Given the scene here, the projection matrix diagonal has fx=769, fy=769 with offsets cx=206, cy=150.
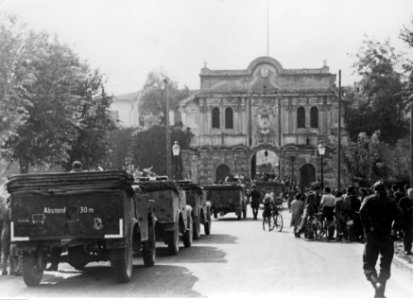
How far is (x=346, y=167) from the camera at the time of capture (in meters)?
44.5

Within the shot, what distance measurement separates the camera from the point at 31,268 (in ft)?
41.7

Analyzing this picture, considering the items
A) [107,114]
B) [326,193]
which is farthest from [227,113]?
[326,193]

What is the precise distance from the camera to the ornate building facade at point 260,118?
219ft

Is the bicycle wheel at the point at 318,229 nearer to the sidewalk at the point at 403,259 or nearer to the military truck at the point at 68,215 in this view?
the sidewalk at the point at 403,259

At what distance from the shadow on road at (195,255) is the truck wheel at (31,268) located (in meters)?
4.59

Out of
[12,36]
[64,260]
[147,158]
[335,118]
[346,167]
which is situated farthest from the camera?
[147,158]

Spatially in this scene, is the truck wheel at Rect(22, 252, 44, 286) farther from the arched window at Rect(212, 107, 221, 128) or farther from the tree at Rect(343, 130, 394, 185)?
the arched window at Rect(212, 107, 221, 128)

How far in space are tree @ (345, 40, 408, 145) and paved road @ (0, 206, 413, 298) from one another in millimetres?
34786

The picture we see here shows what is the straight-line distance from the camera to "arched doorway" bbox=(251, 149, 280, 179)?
218 feet

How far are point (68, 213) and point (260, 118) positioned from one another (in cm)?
5577

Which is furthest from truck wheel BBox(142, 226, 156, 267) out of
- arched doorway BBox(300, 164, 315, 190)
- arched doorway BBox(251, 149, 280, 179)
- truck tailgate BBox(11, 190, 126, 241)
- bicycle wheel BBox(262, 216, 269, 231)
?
arched doorway BBox(300, 164, 315, 190)

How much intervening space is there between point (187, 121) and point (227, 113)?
3.94 metres

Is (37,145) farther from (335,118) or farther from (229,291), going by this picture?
(335,118)

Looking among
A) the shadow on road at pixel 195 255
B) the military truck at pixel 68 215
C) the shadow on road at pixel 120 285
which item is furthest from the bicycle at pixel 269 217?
the military truck at pixel 68 215
